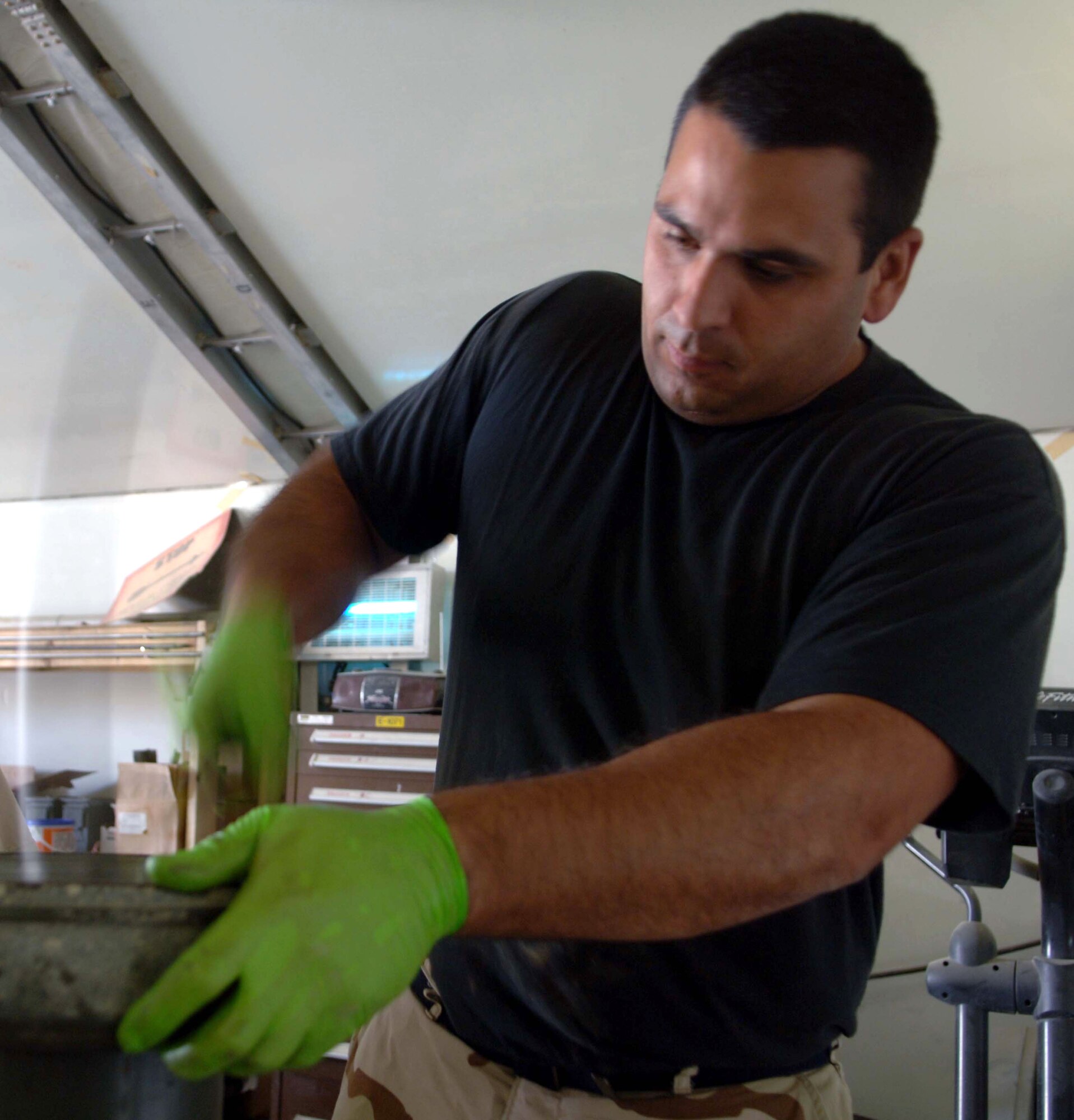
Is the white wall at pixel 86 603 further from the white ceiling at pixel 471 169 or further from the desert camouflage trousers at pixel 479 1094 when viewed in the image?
the desert camouflage trousers at pixel 479 1094

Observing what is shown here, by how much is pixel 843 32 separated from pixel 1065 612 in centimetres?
203

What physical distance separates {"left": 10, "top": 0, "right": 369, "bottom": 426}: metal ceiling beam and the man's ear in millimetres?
1677

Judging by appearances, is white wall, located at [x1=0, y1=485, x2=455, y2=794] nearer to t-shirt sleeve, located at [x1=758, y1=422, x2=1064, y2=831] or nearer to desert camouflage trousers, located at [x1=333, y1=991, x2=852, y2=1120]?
desert camouflage trousers, located at [x1=333, y1=991, x2=852, y2=1120]

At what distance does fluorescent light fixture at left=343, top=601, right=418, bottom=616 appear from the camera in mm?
2898

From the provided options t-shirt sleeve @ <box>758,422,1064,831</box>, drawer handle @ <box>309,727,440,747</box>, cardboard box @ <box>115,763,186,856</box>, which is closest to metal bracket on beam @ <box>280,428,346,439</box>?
drawer handle @ <box>309,727,440,747</box>

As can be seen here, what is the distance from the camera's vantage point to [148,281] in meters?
2.36

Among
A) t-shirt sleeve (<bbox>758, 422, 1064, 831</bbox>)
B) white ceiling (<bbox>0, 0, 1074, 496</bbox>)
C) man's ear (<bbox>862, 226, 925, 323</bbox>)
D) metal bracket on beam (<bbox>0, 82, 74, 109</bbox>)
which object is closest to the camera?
t-shirt sleeve (<bbox>758, 422, 1064, 831</bbox>)

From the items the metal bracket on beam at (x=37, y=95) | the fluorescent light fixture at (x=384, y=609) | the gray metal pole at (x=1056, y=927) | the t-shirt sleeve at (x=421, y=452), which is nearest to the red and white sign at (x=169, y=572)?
the fluorescent light fixture at (x=384, y=609)

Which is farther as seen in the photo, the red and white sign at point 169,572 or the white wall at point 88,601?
the red and white sign at point 169,572

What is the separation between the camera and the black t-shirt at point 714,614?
0.68m

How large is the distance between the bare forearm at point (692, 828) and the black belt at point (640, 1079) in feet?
1.07

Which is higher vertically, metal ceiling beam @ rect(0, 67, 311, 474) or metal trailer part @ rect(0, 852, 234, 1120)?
metal ceiling beam @ rect(0, 67, 311, 474)

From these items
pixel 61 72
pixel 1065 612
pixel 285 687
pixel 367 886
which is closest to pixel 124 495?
pixel 61 72

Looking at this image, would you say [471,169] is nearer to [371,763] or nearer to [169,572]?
[169,572]
